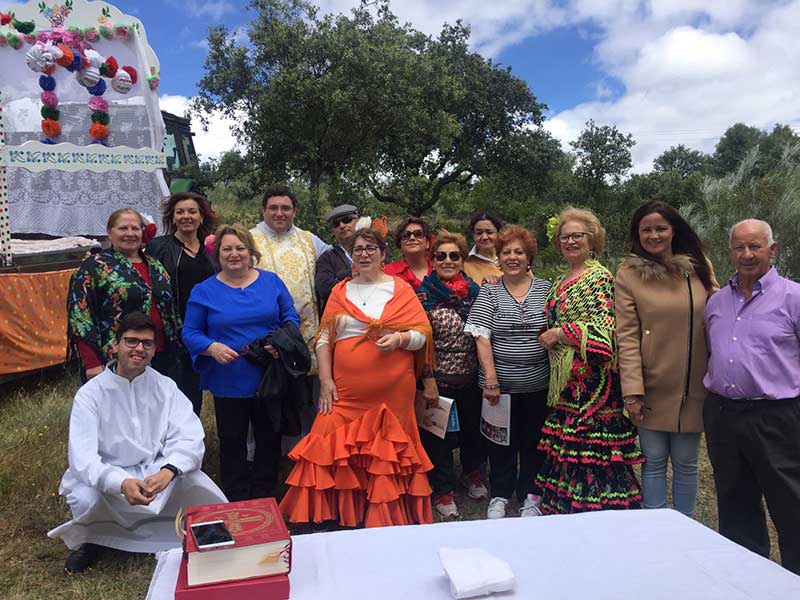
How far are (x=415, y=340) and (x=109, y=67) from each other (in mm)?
6251

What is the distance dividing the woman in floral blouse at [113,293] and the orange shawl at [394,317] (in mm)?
1048

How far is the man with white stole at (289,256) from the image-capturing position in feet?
13.1

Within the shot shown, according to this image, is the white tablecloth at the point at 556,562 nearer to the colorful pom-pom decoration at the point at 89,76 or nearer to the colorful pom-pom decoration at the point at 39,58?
the colorful pom-pom decoration at the point at 89,76

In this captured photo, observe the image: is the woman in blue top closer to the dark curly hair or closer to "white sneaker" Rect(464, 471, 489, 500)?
the dark curly hair

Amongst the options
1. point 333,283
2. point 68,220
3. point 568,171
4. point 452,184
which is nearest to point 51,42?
point 68,220

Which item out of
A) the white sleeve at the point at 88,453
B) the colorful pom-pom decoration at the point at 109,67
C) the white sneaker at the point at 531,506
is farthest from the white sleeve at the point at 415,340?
the colorful pom-pom decoration at the point at 109,67

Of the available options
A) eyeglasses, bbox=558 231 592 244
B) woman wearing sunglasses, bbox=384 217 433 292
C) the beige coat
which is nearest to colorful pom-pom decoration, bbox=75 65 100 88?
woman wearing sunglasses, bbox=384 217 433 292

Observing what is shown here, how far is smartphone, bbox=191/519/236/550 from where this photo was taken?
4.78 ft

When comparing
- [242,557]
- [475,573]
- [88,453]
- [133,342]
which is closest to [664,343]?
[475,573]

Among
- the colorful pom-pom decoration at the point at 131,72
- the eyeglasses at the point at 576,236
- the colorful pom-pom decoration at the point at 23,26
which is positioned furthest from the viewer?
the colorful pom-pom decoration at the point at 131,72

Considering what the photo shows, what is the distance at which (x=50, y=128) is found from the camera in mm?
7258

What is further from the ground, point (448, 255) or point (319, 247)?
point (319, 247)

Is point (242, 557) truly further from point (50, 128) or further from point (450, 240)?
point (50, 128)

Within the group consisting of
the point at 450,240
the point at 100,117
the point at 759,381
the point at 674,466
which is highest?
the point at 100,117
